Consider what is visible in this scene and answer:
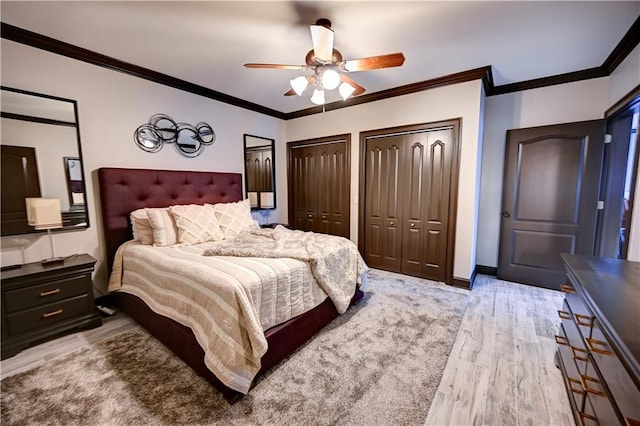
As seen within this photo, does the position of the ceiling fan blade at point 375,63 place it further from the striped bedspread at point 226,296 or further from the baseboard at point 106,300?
the baseboard at point 106,300

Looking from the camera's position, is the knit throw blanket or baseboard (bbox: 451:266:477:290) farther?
baseboard (bbox: 451:266:477:290)

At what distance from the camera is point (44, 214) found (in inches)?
84.0

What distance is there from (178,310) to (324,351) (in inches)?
43.6

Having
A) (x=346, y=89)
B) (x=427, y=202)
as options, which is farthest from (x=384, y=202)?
(x=346, y=89)

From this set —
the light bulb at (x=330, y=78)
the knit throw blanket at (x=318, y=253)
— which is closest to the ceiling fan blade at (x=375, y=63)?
the light bulb at (x=330, y=78)

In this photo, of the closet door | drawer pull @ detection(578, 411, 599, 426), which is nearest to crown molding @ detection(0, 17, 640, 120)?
the closet door

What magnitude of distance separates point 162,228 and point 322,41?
2.23 metres

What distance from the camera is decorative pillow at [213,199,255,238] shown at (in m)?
3.01

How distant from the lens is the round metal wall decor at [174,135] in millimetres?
2948

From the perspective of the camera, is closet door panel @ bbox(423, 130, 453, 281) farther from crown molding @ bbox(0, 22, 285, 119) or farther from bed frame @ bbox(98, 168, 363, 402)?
crown molding @ bbox(0, 22, 285, 119)

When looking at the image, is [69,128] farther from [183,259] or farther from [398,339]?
[398,339]

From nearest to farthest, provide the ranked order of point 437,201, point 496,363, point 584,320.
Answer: point 584,320
point 496,363
point 437,201

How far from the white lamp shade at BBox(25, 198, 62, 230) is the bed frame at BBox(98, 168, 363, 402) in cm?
43

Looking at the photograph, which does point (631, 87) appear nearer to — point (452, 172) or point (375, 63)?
point (452, 172)
